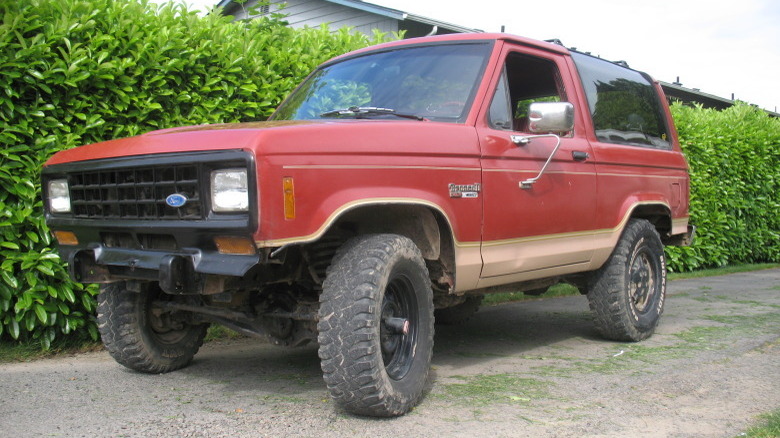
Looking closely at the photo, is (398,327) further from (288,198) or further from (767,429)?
(767,429)

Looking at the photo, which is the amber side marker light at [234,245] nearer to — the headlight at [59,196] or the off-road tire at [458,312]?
the headlight at [59,196]

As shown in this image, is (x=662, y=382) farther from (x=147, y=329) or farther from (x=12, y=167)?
(x=12, y=167)

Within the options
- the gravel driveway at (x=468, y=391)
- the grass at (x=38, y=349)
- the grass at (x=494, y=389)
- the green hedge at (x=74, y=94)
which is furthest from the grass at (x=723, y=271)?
the grass at (x=38, y=349)

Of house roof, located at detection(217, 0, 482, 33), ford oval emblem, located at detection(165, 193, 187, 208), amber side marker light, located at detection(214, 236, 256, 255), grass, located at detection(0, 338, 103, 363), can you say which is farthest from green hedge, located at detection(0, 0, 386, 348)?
house roof, located at detection(217, 0, 482, 33)

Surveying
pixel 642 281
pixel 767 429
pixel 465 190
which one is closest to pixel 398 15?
pixel 642 281

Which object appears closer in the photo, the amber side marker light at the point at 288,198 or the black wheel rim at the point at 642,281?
the amber side marker light at the point at 288,198

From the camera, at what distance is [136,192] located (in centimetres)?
358

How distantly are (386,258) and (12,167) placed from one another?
2.79 meters

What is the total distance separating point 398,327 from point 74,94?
292 centimetres

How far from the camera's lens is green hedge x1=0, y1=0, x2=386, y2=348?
15.6 feet

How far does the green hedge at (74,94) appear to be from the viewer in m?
4.77

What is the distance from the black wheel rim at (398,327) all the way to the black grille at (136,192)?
1.08 meters

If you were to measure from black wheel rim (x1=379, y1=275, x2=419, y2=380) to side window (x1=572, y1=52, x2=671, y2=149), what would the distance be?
239cm

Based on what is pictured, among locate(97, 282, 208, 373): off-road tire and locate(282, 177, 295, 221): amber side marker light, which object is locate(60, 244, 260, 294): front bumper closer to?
locate(282, 177, 295, 221): amber side marker light
